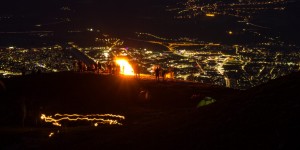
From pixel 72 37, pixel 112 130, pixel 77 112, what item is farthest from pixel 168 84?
pixel 72 37

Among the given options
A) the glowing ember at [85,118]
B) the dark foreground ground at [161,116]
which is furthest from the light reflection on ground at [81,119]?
the dark foreground ground at [161,116]

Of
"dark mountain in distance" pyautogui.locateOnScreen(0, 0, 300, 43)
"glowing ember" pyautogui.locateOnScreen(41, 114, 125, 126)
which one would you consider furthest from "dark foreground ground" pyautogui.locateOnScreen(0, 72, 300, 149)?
"dark mountain in distance" pyautogui.locateOnScreen(0, 0, 300, 43)

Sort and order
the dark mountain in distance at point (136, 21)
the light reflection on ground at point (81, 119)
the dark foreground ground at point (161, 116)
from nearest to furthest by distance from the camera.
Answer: the dark foreground ground at point (161, 116) < the light reflection on ground at point (81, 119) < the dark mountain in distance at point (136, 21)

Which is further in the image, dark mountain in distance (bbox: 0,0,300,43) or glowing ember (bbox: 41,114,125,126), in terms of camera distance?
dark mountain in distance (bbox: 0,0,300,43)

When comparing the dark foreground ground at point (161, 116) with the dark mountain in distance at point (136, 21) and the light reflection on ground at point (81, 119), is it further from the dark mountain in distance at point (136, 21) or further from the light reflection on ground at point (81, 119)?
the dark mountain in distance at point (136, 21)

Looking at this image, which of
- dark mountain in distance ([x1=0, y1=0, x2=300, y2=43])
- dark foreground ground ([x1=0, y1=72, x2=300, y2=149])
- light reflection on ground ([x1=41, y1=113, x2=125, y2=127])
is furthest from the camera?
dark mountain in distance ([x1=0, y1=0, x2=300, y2=43])

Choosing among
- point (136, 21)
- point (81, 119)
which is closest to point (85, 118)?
point (81, 119)

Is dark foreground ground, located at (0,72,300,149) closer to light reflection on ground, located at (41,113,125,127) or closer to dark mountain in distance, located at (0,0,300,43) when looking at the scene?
light reflection on ground, located at (41,113,125,127)

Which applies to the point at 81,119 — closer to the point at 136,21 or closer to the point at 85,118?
the point at 85,118
